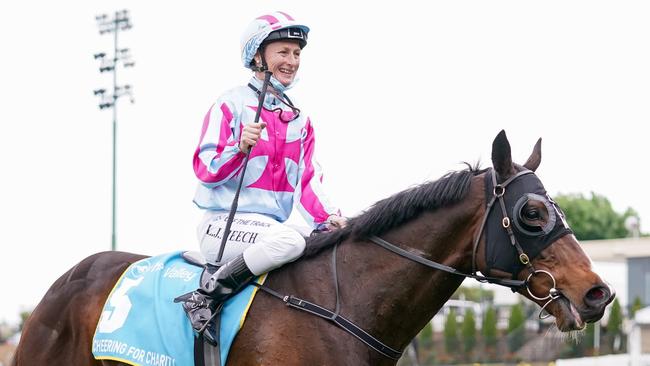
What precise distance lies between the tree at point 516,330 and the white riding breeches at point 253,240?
19.3 meters

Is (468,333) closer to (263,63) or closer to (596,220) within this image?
(263,63)

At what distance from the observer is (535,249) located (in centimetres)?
482

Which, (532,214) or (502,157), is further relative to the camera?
(502,157)

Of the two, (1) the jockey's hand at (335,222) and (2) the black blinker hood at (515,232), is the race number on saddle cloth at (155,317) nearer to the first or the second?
(1) the jockey's hand at (335,222)

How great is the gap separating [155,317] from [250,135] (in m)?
1.25

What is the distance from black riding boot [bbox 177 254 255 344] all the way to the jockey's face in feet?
3.61

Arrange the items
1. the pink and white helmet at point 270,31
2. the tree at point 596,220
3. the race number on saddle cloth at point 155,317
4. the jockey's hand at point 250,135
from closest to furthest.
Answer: the jockey's hand at point 250,135, the race number on saddle cloth at point 155,317, the pink and white helmet at point 270,31, the tree at point 596,220

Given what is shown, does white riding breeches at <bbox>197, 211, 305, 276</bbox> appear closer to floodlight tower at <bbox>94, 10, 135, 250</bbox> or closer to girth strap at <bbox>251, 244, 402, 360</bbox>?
girth strap at <bbox>251, 244, 402, 360</bbox>

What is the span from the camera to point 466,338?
85.3 ft

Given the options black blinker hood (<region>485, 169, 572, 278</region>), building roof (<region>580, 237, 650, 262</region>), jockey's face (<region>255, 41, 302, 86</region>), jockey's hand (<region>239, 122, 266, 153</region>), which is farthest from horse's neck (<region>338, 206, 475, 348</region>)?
building roof (<region>580, 237, 650, 262</region>)

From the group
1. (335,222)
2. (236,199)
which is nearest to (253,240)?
(236,199)

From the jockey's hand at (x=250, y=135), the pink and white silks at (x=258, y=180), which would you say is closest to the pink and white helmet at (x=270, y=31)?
the pink and white silks at (x=258, y=180)

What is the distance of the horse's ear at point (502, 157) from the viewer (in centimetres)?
489

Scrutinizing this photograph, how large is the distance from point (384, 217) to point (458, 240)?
1.38ft
